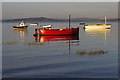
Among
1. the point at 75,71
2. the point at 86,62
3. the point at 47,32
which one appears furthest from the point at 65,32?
the point at 75,71

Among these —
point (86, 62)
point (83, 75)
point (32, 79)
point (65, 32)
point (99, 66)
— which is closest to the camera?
point (32, 79)

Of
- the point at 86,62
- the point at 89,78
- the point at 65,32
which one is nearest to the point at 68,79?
the point at 89,78

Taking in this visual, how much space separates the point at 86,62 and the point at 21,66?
4769 millimetres

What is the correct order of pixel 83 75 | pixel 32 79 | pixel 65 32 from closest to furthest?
1. pixel 32 79
2. pixel 83 75
3. pixel 65 32

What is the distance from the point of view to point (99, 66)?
Answer: 15297mm

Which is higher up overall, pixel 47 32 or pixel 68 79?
pixel 47 32

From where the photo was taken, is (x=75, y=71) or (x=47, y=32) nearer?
(x=75, y=71)

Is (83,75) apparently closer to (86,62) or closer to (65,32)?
(86,62)

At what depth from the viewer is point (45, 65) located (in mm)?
16016

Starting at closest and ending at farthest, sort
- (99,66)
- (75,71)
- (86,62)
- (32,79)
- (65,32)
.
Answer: (32,79) → (75,71) → (99,66) → (86,62) → (65,32)

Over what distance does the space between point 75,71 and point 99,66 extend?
234 centimetres

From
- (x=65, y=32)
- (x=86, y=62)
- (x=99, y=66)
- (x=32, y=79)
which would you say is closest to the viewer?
(x=32, y=79)

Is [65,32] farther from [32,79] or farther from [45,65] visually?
[32,79]

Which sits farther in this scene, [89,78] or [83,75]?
[83,75]
